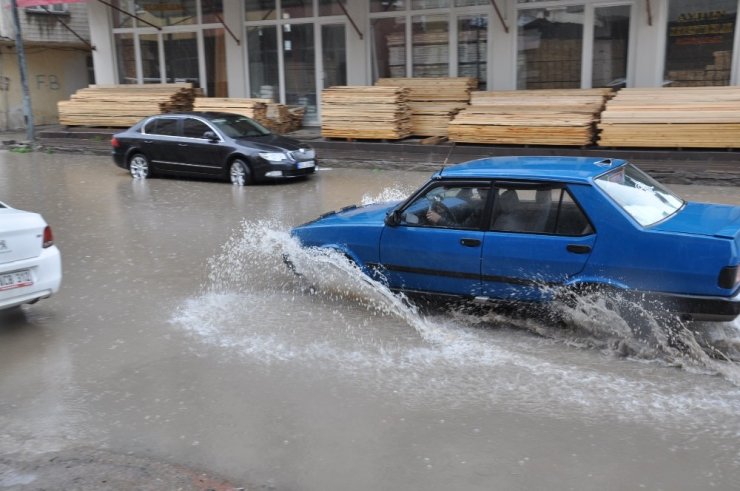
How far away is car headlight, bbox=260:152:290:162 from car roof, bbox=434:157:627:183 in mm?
7654

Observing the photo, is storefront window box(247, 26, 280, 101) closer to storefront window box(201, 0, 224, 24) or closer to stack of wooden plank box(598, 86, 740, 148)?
storefront window box(201, 0, 224, 24)

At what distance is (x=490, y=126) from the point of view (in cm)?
1457

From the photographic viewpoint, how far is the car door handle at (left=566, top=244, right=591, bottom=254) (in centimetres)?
548

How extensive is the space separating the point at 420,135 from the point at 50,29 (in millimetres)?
15831

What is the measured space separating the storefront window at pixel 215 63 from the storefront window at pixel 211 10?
313 mm

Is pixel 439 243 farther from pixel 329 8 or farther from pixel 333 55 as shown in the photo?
pixel 329 8

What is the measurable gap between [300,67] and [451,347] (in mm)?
15896

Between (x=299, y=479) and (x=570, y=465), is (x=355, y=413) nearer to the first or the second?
(x=299, y=479)

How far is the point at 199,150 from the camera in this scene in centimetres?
1421

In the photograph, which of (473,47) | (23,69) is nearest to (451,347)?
(473,47)

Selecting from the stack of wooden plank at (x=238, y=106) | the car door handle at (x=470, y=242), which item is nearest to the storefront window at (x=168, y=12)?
the stack of wooden plank at (x=238, y=106)

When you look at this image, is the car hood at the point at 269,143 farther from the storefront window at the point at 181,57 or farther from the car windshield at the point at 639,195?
the car windshield at the point at 639,195

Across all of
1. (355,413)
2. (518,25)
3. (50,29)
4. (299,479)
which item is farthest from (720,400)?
(50,29)

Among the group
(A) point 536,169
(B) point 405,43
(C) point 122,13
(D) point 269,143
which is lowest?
(D) point 269,143
